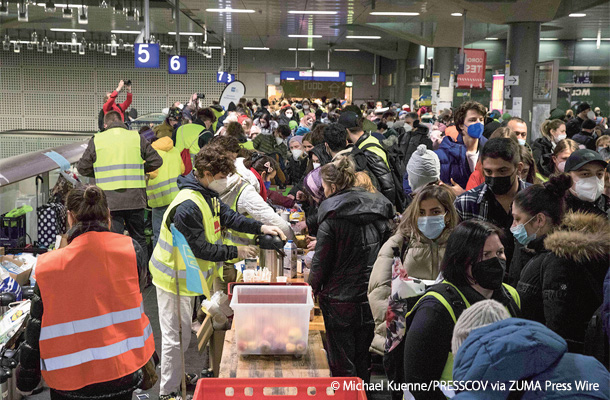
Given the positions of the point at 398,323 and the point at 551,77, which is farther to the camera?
the point at 551,77

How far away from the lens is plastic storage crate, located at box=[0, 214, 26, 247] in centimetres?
620

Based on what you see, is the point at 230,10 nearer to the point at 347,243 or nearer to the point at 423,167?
the point at 423,167

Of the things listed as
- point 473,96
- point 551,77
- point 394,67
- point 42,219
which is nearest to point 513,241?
point 42,219

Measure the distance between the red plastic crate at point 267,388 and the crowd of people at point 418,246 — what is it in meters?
0.25

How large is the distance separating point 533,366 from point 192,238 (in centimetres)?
293

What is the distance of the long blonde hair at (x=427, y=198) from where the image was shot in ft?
11.1

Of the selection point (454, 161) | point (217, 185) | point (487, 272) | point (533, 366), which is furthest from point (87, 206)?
point (454, 161)

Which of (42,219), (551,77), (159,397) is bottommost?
(159,397)

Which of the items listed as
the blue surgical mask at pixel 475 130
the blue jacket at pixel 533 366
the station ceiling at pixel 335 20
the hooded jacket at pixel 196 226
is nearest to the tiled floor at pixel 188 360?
the hooded jacket at pixel 196 226

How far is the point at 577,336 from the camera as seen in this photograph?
2.69 meters

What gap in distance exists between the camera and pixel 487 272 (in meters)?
2.37

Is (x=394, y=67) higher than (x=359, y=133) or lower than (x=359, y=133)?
higher

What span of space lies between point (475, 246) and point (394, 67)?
94.4 ft

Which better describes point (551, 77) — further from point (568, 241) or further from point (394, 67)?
point (394, 67)
